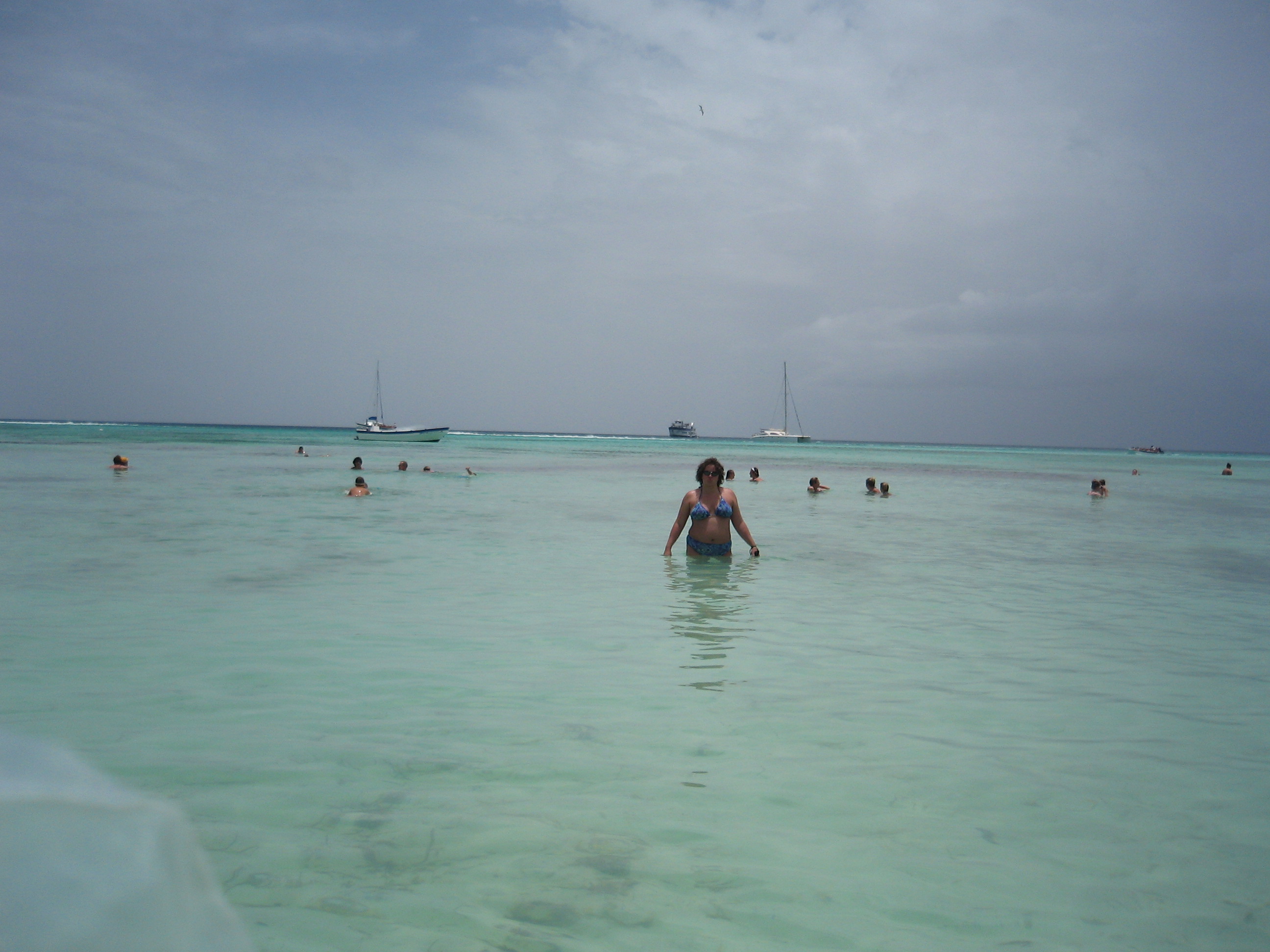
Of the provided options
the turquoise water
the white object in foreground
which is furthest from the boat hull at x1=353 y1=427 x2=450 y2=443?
the white object in foreground

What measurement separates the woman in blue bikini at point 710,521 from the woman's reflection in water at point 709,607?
24 centimetres

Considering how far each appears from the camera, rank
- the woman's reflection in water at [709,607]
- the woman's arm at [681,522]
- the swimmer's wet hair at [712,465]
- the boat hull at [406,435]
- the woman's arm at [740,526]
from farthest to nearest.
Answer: the boat hull at [406,435] < the woman's arm at [681,522] < the woman's arm at [740,526] < the swimmer's wet hair at [712,465] < the woman's reflection in water at [709,607]

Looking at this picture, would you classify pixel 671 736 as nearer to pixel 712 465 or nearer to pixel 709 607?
pixel 709 607

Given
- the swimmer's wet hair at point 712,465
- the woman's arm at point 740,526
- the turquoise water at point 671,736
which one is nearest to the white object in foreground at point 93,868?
the turquoise water at point 671,736

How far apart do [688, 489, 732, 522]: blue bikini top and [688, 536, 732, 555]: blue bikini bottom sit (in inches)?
15.9

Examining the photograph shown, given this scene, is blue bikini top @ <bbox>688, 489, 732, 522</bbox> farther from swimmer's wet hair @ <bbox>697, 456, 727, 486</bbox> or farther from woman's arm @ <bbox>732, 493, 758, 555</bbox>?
swimmer's wet hair @ <bbox>697, 456, 727, 486</bbox>

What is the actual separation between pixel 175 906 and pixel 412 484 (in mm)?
32259

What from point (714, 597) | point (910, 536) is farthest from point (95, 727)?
point (910, 536)

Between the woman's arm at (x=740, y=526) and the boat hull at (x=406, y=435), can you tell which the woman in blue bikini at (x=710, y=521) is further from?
the boat hull at (x=406, y=435)

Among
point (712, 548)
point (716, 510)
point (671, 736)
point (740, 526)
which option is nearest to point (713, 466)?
point (716, 510)

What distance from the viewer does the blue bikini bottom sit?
13797mm

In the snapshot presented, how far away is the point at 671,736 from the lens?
5.77 meters

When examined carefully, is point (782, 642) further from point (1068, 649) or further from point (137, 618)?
point (137, 618)

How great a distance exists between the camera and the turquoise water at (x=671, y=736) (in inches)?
148
